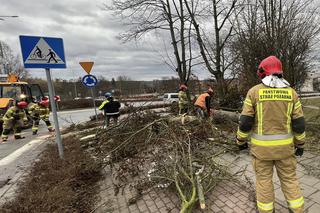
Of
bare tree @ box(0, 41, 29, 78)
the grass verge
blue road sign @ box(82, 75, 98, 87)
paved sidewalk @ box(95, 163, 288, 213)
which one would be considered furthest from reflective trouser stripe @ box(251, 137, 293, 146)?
bare tree @ box(0, 41, 29, 78)

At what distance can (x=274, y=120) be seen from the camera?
8.52ft

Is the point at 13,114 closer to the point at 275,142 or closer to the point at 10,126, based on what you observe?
the point at 10,126

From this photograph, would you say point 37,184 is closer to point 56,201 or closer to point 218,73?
point 56,201

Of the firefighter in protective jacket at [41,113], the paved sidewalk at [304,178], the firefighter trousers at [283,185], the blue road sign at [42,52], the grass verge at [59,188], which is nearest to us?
the firefighter trousers at [283,185]

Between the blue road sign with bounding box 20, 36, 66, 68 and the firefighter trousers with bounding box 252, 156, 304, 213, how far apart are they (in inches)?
190

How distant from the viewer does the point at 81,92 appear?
56.8m

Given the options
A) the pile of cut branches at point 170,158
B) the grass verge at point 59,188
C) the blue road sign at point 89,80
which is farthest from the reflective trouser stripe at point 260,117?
the blue road sign at point 89,80

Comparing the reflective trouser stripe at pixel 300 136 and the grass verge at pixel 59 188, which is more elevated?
the reflective trouser stripe at pixel 300 136

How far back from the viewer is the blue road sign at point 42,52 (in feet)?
16.8

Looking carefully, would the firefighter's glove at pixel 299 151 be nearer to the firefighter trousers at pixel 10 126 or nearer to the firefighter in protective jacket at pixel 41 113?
the firefighter trousers at pixel 10 126

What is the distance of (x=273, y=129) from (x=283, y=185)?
73cm

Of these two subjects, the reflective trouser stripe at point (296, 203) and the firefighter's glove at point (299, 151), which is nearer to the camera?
the reflective trouser stripe at point (296, 203)

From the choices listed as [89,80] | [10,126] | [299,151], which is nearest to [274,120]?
[299,151]

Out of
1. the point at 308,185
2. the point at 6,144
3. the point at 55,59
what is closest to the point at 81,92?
the point at 6,144
